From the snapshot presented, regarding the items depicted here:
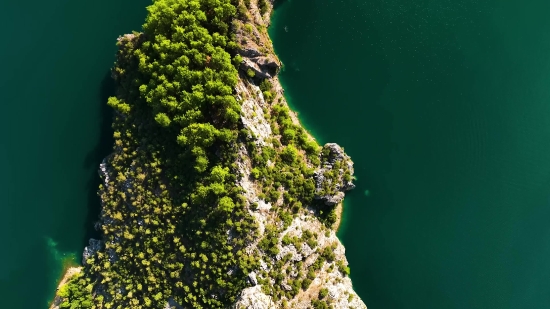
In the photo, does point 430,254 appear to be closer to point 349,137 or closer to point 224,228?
point 349,137

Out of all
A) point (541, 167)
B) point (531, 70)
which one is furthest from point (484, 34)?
point (541, 167)

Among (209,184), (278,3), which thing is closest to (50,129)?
(209,184)

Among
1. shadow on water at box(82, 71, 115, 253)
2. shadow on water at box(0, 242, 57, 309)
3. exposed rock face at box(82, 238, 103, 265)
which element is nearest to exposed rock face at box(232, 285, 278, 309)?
exposed rock face at box(82, 238, 103, 265)

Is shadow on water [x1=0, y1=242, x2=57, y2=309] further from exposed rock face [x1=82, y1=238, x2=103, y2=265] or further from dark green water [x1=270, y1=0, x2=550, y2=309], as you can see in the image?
dark green water [x1=270, y1=0, x2=550, y2=309]

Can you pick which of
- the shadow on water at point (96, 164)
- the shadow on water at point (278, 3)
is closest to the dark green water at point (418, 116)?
the shadow on water at point (278, 3)

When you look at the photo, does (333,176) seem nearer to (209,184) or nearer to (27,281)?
(209,184)

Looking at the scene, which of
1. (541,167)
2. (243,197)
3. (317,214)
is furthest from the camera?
(541,167)
